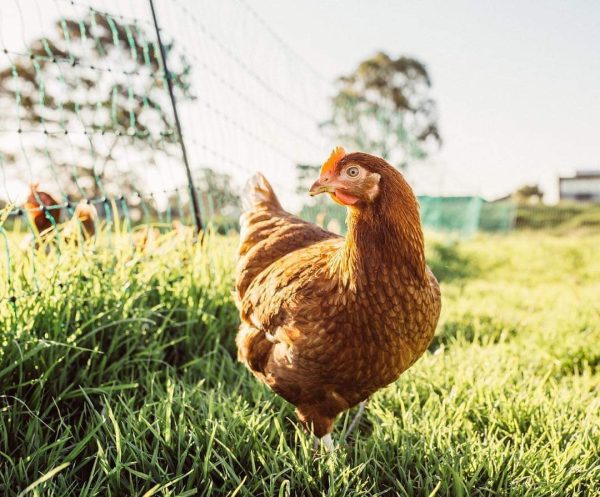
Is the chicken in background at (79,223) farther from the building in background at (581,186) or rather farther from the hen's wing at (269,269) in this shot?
the building in background at (581,186)

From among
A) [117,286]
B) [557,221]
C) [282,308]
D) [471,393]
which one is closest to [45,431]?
[117,286]

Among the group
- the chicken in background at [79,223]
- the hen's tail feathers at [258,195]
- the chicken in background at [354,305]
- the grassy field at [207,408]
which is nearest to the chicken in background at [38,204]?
the chicken in background at [79,223]

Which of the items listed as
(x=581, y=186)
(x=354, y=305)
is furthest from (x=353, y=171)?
(x=581, y=186)

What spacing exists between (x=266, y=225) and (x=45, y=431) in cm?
129

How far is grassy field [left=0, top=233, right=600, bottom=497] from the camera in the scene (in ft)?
5.41

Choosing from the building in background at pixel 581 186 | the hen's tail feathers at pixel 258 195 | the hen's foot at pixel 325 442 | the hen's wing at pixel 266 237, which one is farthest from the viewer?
the building in background at pixel 581 186

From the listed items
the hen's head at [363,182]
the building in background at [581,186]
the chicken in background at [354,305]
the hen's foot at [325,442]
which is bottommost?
the building in background at [581,186]

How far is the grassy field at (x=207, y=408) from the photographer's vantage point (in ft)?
5.41

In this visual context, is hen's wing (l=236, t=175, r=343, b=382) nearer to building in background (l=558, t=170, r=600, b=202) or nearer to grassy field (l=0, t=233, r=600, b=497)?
grassy field (l=0, t=233, r=600, b=497)

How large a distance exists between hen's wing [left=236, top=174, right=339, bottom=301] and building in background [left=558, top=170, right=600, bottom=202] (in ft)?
164

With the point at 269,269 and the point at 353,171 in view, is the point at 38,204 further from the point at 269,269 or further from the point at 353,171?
the point at 353,171

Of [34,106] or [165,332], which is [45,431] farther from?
[34,106]

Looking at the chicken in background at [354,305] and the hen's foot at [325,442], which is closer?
the chicken in background at [354,305]

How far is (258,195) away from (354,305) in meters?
1.26
